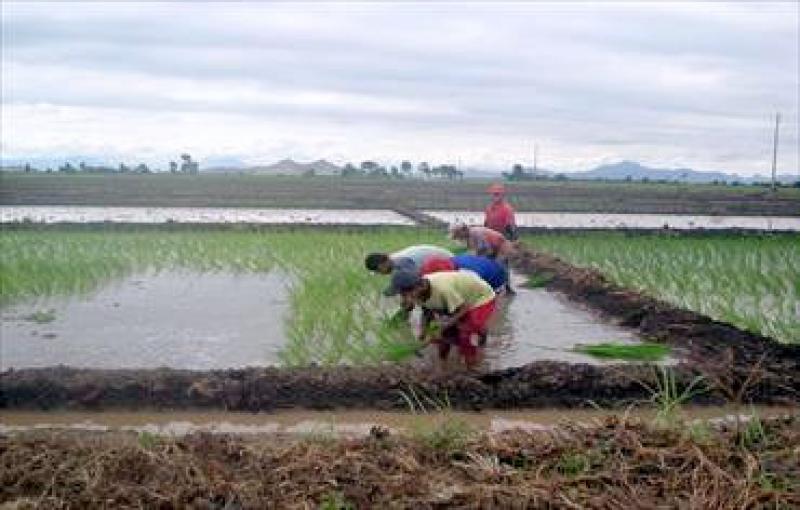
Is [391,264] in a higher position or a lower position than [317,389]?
higher

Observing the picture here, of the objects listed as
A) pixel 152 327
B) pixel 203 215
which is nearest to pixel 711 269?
pixel 152 327

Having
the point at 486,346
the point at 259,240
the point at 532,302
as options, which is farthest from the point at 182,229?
the point at 486,346

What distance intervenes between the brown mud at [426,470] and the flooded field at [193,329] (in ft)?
7.48

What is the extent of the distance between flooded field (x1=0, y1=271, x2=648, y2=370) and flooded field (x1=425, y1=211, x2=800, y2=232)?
35.4 ft

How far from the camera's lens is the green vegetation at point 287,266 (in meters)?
6.81

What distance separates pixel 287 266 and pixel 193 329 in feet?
13.6

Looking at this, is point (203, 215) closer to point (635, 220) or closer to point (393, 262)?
point (635, 220)

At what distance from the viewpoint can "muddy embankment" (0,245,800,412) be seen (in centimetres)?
526

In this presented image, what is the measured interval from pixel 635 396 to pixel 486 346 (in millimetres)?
1586

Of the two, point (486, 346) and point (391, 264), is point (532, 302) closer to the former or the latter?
point (486, 346)

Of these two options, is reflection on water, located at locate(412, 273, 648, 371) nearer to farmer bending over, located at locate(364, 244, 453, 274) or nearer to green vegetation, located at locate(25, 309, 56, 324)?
farmer bending over, located at locate(364, 244, 453, 274)

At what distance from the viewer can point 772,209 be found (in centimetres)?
2689

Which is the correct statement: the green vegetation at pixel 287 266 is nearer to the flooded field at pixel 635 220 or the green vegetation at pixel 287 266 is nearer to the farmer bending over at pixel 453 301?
the farmer bending over at pixel 453 301

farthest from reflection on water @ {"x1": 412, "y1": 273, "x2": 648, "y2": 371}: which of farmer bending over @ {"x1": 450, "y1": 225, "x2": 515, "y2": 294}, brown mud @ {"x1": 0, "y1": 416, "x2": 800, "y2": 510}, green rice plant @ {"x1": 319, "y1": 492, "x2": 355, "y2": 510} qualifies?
green rice plant @ {"x1": 319, "y1": 492, "x2": 355, "y2": 510}
